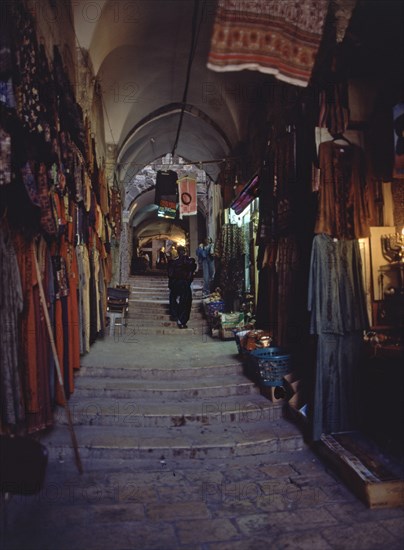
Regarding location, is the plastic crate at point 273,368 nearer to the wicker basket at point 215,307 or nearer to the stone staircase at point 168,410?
the stone staircase at point 168,410

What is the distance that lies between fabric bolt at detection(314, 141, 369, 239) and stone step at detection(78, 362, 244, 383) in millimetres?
2837

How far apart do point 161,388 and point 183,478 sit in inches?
68.3

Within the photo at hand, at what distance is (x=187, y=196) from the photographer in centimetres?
1503

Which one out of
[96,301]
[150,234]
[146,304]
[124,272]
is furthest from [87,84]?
[150,234]

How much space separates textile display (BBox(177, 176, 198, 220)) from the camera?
14.9 m

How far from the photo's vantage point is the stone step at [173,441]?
413 centimetres

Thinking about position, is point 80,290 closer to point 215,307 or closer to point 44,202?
point 44,202

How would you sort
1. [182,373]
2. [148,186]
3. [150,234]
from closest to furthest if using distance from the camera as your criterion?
[182,373] < [148,186] < [150,234]

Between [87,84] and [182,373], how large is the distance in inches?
200

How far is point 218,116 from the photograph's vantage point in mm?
11039

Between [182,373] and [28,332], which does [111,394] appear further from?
[28,332]

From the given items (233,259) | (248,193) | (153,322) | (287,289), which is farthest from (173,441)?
(153,322)

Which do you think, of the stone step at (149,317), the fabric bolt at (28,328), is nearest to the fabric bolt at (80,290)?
the fabric bolt at (28,328)

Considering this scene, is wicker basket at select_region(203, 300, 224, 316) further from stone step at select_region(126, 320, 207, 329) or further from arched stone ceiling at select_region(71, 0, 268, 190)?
arched stone ceiling at select_region(71, 0, 268, 190)
